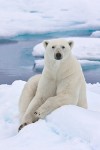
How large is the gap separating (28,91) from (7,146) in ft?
3.60

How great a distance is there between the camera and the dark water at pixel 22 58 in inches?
210

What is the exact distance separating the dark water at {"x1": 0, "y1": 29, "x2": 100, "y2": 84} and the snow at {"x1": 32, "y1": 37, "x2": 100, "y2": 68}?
0.08 metres

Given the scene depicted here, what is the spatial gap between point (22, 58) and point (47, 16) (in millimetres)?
824

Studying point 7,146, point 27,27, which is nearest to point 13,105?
point 7,146

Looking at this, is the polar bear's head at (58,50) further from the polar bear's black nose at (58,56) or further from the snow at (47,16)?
the snow at (47,16)

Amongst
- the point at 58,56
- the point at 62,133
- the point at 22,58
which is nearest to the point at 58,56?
the point at 58,56

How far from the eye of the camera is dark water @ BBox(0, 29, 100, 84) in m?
5.34

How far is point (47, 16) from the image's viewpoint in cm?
577

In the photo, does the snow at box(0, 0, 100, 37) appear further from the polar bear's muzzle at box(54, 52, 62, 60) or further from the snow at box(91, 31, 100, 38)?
the polar bear's muzzle at box(54, 52, 62, 60)

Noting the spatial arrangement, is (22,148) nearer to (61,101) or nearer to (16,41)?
(61,101)

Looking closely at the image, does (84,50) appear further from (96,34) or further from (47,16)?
(47,16)

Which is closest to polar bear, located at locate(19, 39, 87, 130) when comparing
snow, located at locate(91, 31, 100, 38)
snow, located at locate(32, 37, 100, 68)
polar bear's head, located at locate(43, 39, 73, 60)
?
polar bear's head, located at locate(43, 39, 73, 60)

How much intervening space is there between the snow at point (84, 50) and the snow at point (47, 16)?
21 cm

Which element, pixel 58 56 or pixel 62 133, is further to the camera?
pixel 58 56
